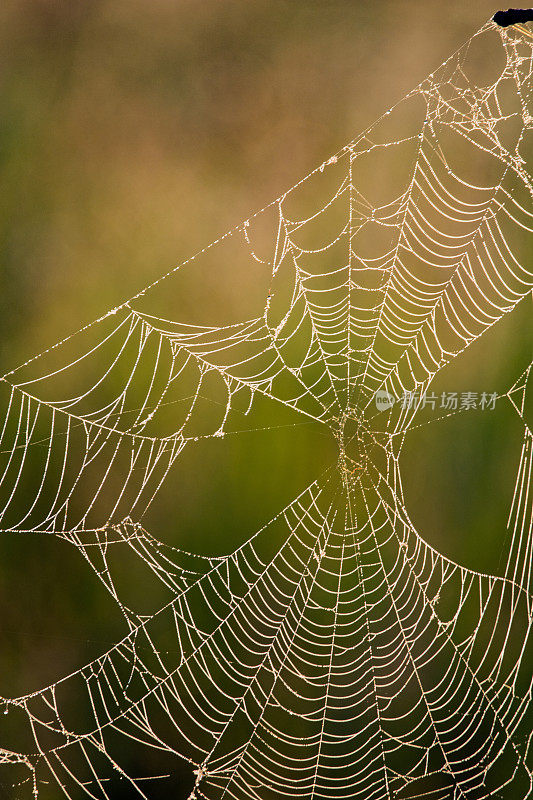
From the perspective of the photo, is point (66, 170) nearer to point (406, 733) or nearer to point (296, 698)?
point (296, 698)

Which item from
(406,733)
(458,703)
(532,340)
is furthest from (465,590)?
(532,340)

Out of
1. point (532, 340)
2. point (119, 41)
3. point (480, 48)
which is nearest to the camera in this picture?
point (480, 48)

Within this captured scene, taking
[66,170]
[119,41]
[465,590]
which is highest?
Answer: [119,41]

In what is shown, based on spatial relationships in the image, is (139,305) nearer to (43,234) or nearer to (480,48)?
(43,234)

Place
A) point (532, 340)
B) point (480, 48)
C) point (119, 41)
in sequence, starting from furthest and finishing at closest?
point (532, 340) → point (119, 41) → point (480, 48)

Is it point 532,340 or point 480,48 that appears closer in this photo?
point 480,48

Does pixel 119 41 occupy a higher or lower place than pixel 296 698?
higher
